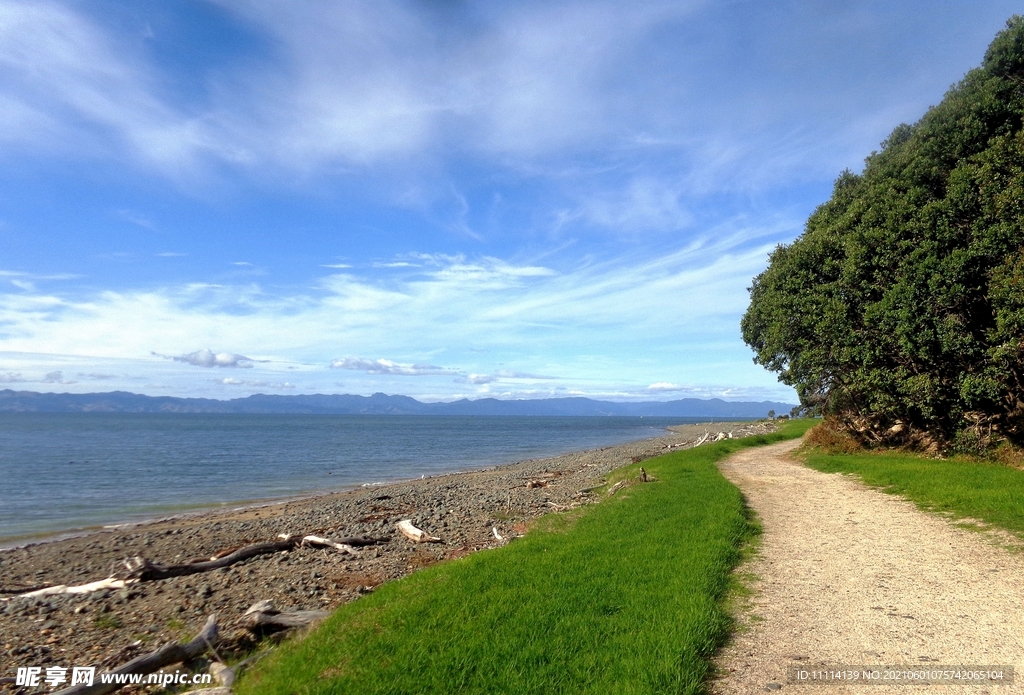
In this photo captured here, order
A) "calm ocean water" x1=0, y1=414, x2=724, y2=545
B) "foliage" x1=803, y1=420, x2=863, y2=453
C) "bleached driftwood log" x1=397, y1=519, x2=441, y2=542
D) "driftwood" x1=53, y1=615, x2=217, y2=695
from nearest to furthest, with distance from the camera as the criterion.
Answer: "driftwood" x1=53, y1=615, x2=217, y2=695, "bleached driftwood log" x1=397, y1=519, x2=441, y2=542, "calm ocean water" x1=0, y1=414, x2=724, y2=545, "foliage" x1=803, y1=420, x2=863, y2=453

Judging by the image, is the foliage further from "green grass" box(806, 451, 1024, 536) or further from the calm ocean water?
the calm ocean water

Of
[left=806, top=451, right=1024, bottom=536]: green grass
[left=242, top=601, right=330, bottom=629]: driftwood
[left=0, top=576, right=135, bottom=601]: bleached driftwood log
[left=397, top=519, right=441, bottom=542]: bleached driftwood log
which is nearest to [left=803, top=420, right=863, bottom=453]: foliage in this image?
[left=806, top=451, right=1024, bottom=536]: green grass

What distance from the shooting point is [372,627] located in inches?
276

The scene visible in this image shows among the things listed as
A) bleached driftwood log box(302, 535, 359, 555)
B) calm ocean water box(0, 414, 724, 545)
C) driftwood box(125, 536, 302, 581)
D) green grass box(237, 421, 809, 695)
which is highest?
green grass box(237, 421, 809, 695)

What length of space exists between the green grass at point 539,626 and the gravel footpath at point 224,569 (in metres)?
1.99

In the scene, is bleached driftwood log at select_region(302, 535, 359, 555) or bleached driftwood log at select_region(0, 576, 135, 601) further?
bleached driftwood log at select_region(302, 535, 359, 555)

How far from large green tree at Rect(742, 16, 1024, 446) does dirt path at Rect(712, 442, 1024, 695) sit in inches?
289

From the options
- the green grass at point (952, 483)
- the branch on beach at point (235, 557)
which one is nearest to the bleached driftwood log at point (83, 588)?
the branch on beach at point (235, 557)

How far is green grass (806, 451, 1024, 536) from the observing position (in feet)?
39.0

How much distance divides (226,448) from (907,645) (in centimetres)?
6903

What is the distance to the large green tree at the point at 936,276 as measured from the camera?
16594mm

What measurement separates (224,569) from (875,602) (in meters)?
12.7

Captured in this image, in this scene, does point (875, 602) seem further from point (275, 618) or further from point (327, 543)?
point (327, 543)

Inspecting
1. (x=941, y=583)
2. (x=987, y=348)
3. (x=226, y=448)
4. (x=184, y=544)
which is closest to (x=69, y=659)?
(x=184, y=544)
